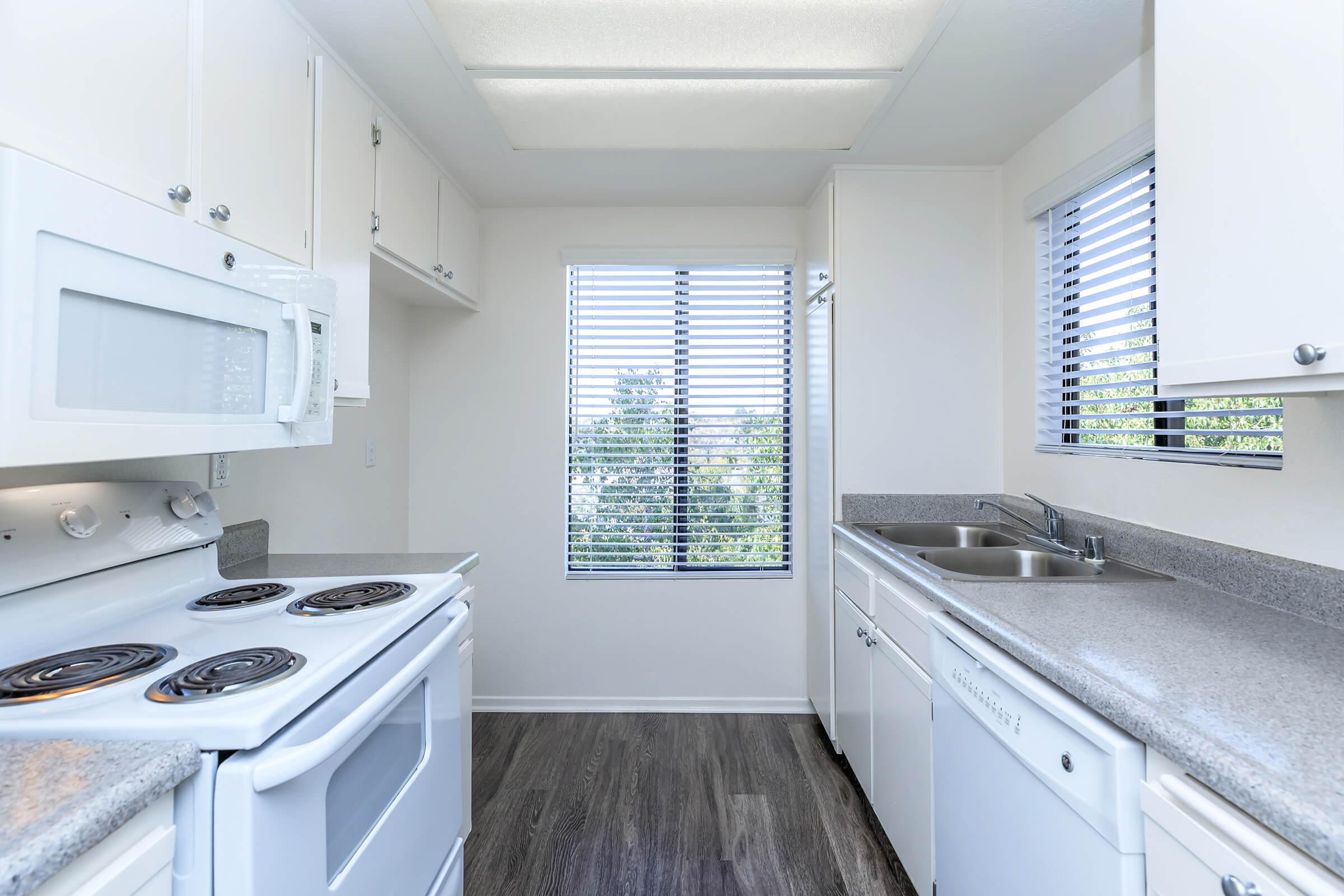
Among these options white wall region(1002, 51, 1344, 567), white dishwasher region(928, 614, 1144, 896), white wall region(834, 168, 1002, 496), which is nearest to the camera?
white dishwasher region(928, 614, 1144, 896)

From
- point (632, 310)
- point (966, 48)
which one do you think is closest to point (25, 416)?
point (966, 48)

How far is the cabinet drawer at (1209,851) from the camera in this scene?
63 cm

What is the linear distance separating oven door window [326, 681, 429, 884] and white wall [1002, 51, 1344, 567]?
1.88 m

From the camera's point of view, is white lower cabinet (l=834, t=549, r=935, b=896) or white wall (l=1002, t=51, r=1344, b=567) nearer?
white wall (l=1002, t=51, r=1344, b=567)

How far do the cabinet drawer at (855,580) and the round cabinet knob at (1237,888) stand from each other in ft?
3.93

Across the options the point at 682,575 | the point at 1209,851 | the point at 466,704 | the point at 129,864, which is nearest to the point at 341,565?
the point at 466,704

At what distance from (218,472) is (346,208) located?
815 mm

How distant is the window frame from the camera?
2850 millimetres

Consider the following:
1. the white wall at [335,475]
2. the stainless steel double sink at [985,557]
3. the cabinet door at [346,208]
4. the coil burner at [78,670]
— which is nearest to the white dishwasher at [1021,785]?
the stainless steel double sink at [985,557]

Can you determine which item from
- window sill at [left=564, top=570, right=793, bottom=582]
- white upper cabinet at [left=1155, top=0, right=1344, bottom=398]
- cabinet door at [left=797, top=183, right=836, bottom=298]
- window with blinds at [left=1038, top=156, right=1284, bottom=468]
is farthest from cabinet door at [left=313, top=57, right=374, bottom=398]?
window with blinds at [left=1038, top=156, right=1284, bottom=468]

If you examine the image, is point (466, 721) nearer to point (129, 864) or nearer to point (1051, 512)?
point (129, 864)

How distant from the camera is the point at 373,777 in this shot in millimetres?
1097

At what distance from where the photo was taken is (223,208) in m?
1.20

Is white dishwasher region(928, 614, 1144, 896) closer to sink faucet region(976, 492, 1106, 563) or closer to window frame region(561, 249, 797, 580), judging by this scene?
sink faucet region(976, 492, 1106, 563)
